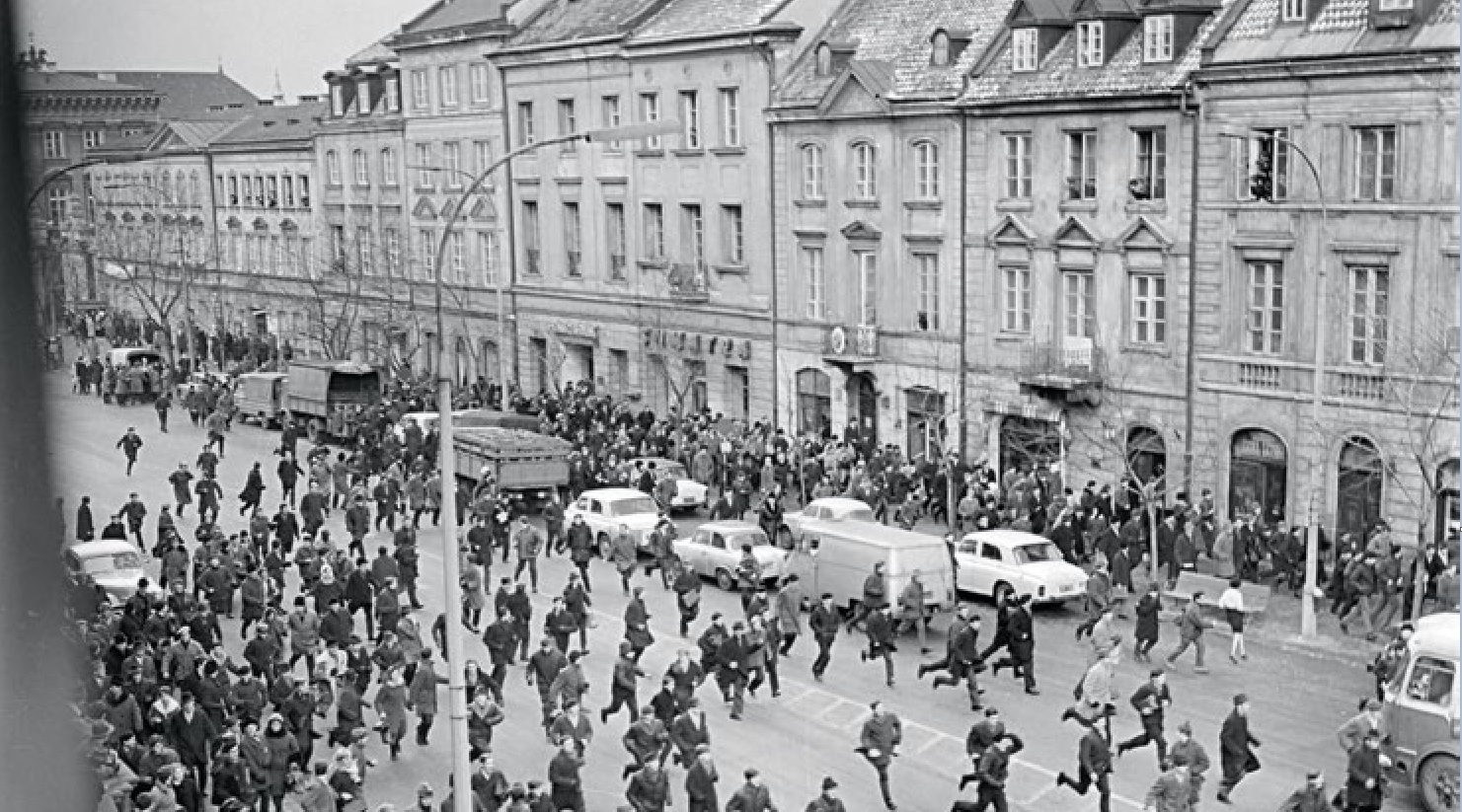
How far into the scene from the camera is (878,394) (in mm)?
45688

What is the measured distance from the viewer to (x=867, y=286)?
45969 millimetres

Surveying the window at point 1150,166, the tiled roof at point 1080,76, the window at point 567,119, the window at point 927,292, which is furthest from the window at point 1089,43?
the window at point 567,119

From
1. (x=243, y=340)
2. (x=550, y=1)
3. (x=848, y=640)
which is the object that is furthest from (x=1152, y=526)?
(x=243, y=340)

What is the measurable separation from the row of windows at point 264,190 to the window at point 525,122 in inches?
596

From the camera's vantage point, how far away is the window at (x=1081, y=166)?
1555 inches

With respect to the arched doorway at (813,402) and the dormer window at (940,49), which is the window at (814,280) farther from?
the dormer window at (940,49)

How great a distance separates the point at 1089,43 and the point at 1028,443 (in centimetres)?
881

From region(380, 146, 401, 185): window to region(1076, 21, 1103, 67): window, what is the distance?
3332 cm

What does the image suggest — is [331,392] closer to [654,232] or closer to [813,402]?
[654,232]

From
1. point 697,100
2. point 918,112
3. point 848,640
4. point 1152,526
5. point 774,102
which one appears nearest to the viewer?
point 848,640

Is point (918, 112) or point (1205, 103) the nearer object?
point (1205, 103)

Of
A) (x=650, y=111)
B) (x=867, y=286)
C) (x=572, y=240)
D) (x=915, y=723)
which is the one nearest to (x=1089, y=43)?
(x=867, y=286)

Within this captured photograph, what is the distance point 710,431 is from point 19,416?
2728cm

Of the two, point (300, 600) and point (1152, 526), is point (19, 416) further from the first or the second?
point (1152, 526)
